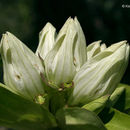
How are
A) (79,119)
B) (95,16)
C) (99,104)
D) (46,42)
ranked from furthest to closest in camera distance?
(95,16) → (46,42) → (99,104) → (79,119)

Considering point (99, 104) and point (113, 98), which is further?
point (113, 98)

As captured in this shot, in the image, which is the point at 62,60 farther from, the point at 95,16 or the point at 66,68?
the point at 95,16

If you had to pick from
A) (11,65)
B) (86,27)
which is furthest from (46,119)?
(86,27)

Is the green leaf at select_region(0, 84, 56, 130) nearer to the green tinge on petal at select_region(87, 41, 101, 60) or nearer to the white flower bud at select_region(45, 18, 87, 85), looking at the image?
the white flower bud at select_region(45, 18, 87, 85)

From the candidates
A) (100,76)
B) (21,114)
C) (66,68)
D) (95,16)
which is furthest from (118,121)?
(95,16)

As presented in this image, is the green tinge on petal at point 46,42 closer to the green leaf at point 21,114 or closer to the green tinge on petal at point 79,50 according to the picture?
the green tinge on petal at point 79,50

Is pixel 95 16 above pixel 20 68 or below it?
below
